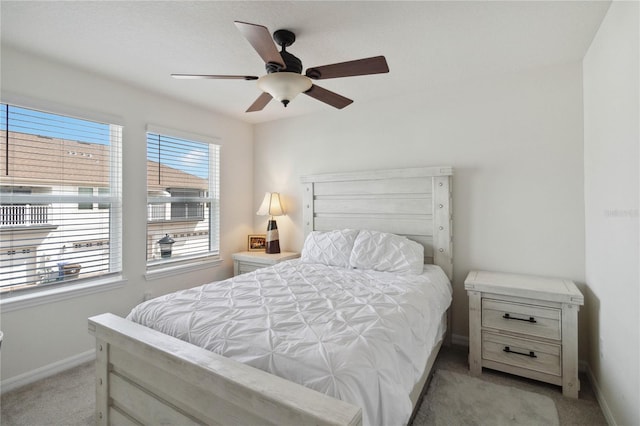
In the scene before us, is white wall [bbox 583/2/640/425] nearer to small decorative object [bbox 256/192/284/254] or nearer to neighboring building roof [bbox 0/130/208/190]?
small decorative object [bbox 256/192/284/254]

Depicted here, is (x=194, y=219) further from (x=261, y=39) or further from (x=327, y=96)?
(x=261, y=39)

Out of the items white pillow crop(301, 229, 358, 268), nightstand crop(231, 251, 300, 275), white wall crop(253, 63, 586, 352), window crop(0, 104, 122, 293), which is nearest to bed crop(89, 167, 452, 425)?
white pillow crop(301, 229, 358, 268)

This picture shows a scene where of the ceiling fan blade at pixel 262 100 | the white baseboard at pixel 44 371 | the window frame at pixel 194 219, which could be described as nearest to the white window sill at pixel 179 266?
the window frame at pixel 194 219

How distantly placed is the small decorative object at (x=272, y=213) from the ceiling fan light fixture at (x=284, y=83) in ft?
6.63

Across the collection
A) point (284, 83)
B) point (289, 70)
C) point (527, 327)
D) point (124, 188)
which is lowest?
point (527, 327)

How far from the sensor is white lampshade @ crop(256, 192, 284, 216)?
3.81m

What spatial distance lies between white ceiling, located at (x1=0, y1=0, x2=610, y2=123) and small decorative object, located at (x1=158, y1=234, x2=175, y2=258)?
1.55m

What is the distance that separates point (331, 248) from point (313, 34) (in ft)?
5.93

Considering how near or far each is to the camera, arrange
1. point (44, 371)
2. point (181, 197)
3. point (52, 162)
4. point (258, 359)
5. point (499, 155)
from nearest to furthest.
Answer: point (258, 359) < point (44, 371) < point (52, 162) < point (499, 155) < point (181, 197)

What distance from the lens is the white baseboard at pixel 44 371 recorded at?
216cm

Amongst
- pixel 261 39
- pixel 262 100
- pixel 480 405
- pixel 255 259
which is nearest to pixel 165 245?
pixel 255 259

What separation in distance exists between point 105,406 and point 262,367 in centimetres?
103

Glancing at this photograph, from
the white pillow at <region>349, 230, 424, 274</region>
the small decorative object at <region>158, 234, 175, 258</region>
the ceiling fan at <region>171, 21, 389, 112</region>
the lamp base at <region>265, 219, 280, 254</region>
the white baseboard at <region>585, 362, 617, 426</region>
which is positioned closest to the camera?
the ceiling fan at <region>171, 21, 389, 112</region>

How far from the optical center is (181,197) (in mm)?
3396
